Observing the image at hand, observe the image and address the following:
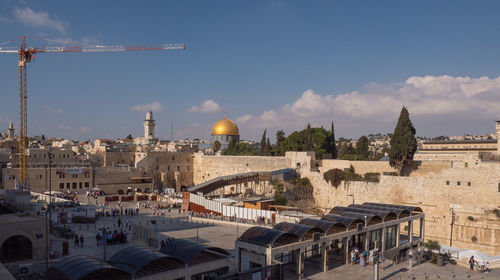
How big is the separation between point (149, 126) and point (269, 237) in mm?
78084

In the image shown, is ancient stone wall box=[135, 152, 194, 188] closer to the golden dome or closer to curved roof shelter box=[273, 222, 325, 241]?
the golden dome

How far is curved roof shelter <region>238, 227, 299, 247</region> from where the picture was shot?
1261cm

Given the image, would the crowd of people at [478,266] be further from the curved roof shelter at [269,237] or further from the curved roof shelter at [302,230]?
the curved roof shelter at [269,237]

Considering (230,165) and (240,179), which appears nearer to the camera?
(240,179)

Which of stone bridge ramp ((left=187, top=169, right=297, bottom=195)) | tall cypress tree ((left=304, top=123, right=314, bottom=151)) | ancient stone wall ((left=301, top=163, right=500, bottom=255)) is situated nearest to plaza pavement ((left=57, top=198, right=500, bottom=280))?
stone bridge ramp ((left=187, top=169, right=297, bottom=195))

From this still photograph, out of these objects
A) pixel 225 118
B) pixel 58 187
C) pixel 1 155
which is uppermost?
pixel 225 118

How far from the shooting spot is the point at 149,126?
8700cm

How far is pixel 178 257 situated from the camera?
11078 millimetres

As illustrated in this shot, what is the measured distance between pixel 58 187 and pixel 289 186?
2826cm

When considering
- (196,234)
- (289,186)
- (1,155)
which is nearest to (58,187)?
(1,155)

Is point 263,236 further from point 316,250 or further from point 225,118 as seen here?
point 225,118

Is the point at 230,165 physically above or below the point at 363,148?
below

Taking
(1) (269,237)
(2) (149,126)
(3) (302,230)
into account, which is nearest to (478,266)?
(3) (302,230)

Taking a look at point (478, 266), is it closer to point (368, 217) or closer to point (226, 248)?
point (368, 217)
